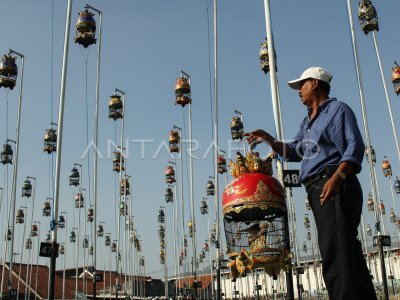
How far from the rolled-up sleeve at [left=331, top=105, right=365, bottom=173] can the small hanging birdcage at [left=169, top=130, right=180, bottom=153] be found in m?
25.8

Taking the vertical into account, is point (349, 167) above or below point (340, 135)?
below

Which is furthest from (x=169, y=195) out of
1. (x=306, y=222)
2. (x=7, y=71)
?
(x=306, y=222)

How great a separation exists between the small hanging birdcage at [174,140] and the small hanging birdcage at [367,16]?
1384cm

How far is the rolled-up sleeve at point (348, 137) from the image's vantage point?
9.16ft

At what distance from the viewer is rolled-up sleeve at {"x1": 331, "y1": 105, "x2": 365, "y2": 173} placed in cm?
279

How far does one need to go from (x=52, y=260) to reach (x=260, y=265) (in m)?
9.56

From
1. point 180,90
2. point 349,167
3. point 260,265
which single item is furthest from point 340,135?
point 180,90

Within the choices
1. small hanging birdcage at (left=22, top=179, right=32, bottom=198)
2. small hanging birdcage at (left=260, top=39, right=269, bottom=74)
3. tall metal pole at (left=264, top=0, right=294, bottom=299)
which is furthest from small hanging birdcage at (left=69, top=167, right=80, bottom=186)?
tall metal pole at (left=264, top=0, right=294, bottom=299)

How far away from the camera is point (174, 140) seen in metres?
28.7

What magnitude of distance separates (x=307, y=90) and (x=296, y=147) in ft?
1.74

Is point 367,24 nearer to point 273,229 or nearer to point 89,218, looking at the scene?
point 273,229

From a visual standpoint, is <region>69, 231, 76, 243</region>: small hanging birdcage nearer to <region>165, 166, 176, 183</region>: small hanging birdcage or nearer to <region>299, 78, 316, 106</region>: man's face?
<region>165, 166, 176, 183</region>: small hanging birdcage

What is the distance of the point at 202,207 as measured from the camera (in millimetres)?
42406

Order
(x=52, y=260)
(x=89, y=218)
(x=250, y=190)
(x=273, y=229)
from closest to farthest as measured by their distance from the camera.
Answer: (x=250, y=190), (x=273, y=229), (x=52, y=260), (x=89, y=218)
